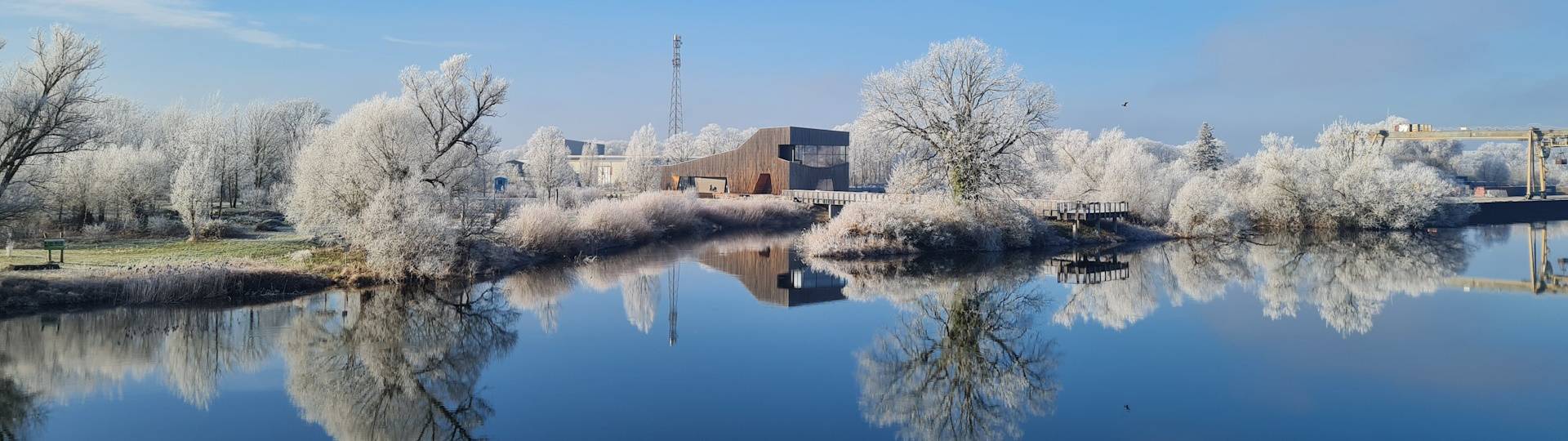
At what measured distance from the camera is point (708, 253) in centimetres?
2980

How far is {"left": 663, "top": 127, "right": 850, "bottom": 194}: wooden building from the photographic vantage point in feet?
157

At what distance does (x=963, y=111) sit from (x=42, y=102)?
23179mm

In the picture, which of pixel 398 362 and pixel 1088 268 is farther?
pixel 1088 268

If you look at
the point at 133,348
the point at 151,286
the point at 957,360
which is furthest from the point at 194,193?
the point at 957,360

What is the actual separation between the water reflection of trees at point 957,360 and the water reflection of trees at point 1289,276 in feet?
5.28

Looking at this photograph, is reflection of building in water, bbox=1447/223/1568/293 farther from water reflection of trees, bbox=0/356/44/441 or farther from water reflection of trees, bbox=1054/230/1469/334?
water reflection of trees, bbox=0/356/44/441

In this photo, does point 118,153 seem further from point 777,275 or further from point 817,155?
point 817,155

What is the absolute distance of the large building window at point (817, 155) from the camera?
160ft

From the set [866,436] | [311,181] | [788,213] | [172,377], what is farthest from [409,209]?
[788,213]

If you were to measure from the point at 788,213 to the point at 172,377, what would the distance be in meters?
31.4

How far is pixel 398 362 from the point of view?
546 inches

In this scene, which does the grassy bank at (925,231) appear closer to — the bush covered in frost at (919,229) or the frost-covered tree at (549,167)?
the bush covered in frost at (919,229)

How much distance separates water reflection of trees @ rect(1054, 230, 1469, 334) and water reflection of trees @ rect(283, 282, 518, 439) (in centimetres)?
1047

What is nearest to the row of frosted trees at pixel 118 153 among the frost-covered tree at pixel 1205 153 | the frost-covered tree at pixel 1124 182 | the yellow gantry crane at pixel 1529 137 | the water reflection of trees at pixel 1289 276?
the water reflection of trees at pixel 1289 276
